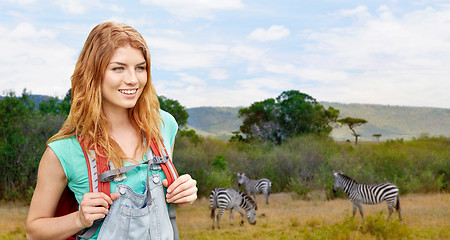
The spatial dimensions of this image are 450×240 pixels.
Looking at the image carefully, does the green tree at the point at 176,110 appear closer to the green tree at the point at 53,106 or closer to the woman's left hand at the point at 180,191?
the green tree at the point at 53,106

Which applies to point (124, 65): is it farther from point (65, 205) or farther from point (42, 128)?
point (42, 128)

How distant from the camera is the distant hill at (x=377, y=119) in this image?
9331 cm

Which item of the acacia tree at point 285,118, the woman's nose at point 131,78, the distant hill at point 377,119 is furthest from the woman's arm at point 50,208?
the distant hill at point 377,119

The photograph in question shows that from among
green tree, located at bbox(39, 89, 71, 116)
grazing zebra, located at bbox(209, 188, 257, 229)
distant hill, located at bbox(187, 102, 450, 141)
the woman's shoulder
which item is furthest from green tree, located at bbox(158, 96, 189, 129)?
distant hill, located at bbox(187, 102, 450, 141)

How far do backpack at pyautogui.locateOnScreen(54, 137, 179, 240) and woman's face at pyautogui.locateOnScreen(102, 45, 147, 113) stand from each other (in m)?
0.22

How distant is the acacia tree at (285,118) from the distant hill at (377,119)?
194 feet

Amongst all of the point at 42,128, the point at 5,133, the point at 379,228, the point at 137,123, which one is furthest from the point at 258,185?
the point at 137,123

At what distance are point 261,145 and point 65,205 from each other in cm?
2670

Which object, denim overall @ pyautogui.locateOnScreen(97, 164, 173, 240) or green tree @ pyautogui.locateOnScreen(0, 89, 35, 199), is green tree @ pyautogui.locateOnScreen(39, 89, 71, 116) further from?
denim overall @ pyautogui.locateOnScreen(97, 164, 173, 240)

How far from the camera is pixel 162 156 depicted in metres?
1.81

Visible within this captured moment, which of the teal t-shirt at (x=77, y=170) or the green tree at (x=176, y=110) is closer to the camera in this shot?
the teal t-shirt at (x=77, y=170)

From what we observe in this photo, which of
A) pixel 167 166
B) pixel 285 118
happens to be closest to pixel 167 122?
pixel 167 166

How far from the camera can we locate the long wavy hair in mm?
1689

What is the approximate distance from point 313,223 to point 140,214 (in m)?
10.4
